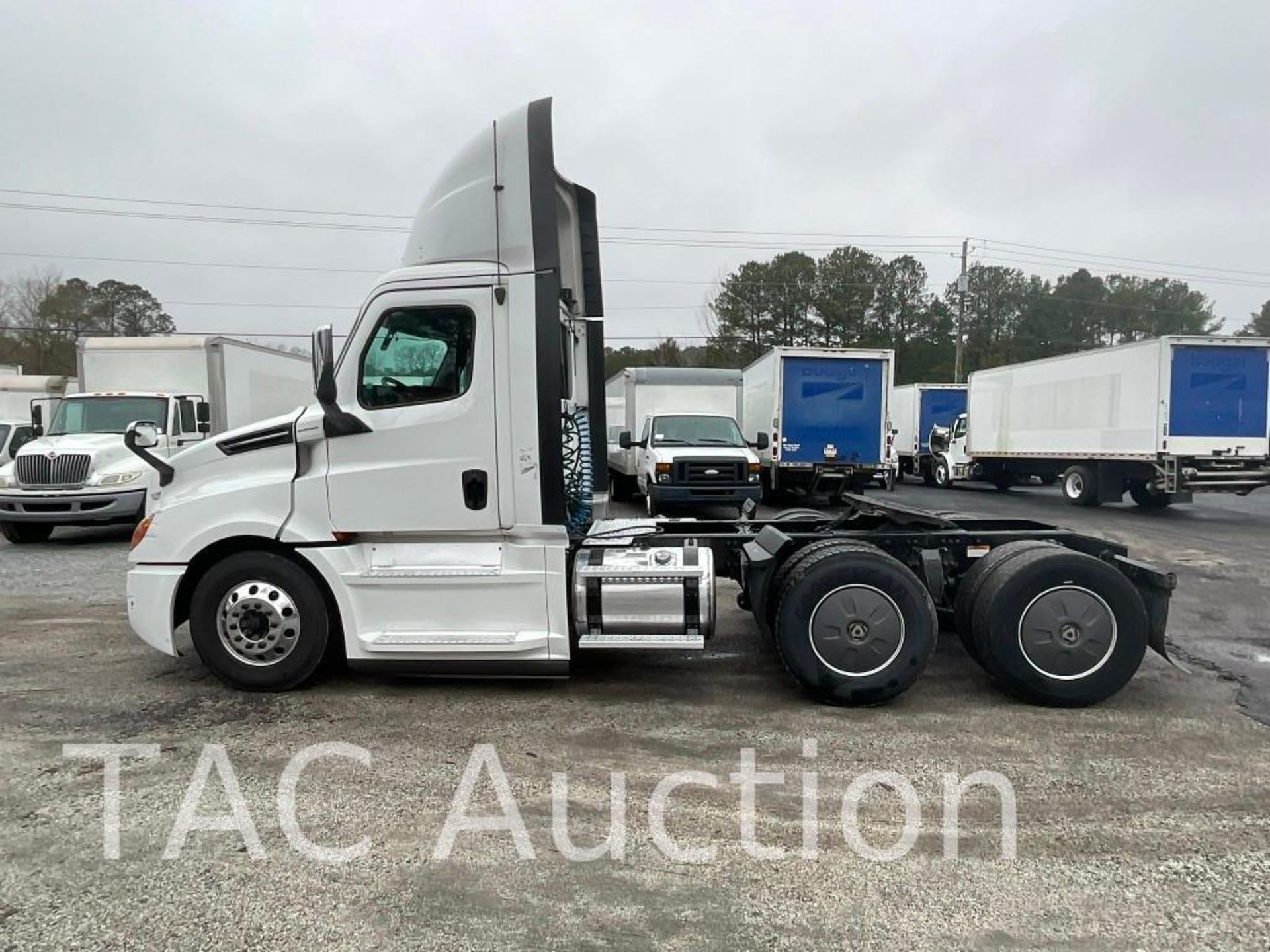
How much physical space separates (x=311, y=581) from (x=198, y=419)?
10435 millimetres

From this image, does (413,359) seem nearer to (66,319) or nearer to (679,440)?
(679,440)

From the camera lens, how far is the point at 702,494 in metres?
13.1

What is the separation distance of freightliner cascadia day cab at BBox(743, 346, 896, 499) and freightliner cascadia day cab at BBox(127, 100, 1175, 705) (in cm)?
1101

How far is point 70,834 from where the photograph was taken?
338cm

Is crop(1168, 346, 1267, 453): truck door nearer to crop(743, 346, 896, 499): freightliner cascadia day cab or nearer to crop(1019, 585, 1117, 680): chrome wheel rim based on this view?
crop(743, 346, 896, 499): freightliner cascadia day cab

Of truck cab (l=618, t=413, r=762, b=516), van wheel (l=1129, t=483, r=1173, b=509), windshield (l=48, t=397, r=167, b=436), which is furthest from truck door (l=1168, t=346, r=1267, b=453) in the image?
windshield (l=48, t=397, r=167, b=436)

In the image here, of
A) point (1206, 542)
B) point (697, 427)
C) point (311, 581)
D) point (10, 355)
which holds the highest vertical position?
point (10, 355)

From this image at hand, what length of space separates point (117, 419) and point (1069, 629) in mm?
14103

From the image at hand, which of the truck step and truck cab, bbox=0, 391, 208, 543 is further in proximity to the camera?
truck cab, bbox=0, 391, 208, 543

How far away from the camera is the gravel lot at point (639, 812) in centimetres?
277

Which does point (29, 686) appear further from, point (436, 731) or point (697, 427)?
point (697, 427)

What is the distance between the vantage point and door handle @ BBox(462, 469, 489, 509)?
489cm

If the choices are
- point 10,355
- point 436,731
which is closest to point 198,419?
point 436,731

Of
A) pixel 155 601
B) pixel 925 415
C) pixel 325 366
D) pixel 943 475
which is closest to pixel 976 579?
pixel 325 366
